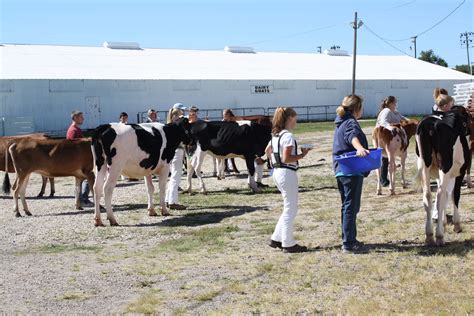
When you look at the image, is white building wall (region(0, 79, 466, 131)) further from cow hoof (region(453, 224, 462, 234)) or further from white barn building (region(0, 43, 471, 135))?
cow hoof (region(453, 224, 462, 234))

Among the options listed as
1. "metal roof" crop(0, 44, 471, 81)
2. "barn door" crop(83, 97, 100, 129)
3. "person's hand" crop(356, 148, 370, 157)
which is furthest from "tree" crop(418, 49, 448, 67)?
"person's hand" crop(356, 148, 370, 157)

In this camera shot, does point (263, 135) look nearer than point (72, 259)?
No

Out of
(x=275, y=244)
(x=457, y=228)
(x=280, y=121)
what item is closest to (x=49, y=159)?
(x=275, y=244)

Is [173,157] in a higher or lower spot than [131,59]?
lower

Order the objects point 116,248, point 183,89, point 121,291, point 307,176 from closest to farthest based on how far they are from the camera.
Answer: point 121,291 < point 116,248 < point 307,176 < point 183,89

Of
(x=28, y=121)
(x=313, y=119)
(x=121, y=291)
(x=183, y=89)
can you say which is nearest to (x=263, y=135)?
(x=121, y=291)

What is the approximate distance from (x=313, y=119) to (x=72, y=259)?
4547 centimetres

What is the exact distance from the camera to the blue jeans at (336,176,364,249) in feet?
27.1

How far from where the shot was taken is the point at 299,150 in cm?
869

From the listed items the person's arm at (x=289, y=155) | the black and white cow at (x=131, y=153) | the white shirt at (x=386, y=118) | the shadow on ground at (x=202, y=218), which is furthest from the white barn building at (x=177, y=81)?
the person's arm at (x=289, y=155)

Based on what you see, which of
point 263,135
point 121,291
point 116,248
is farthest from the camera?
point 263,135

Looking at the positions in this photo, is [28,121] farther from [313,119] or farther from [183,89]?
[313,119]

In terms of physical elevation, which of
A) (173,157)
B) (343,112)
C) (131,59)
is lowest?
(173,157)

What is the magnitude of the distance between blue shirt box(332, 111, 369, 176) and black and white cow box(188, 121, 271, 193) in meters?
6.88
